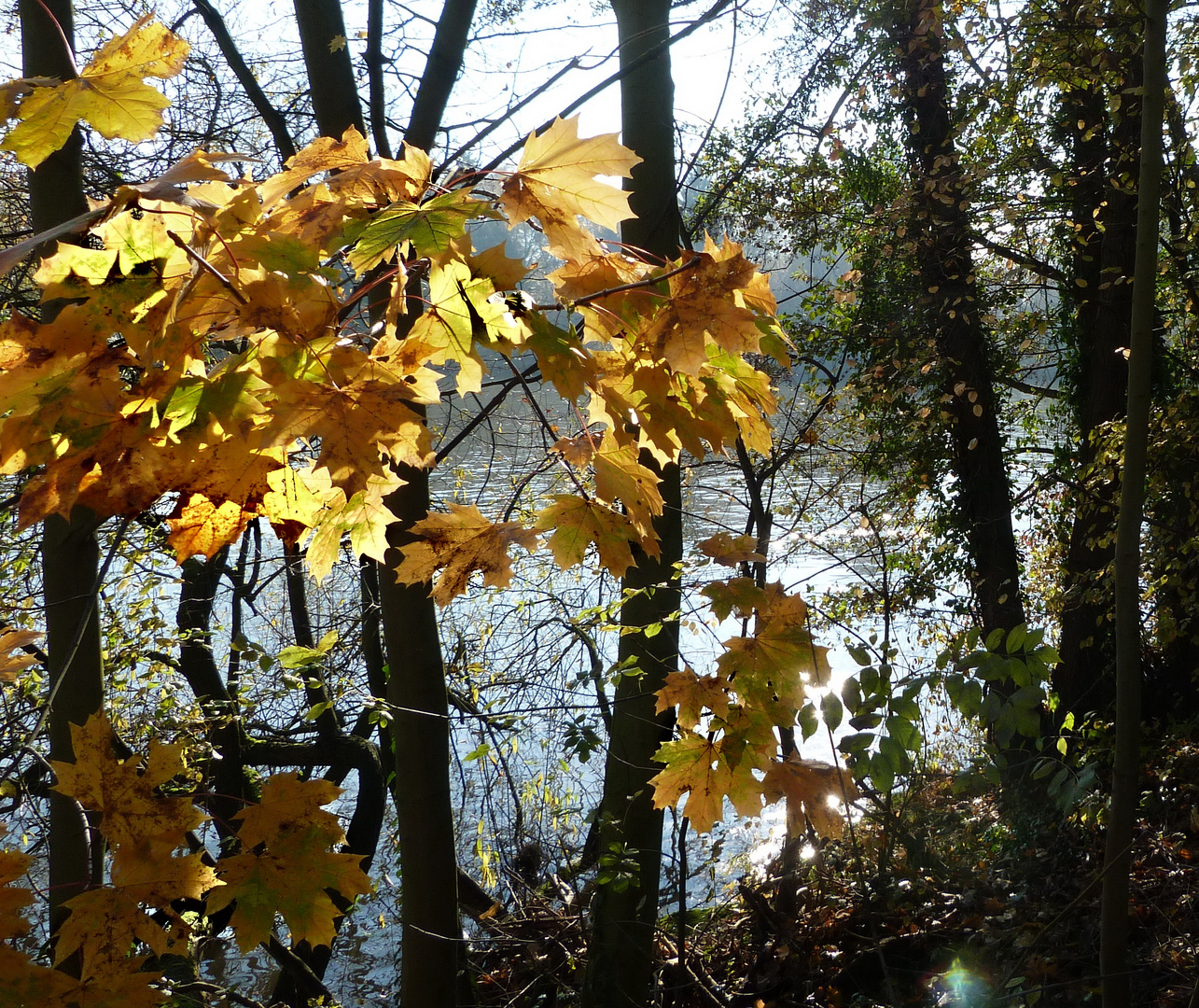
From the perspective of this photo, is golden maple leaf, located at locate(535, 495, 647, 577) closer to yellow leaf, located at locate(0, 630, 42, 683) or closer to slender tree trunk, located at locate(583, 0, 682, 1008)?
yellow leaf, located at locate(0, 630, 42, 683)

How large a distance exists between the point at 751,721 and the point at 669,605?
107 centimetres

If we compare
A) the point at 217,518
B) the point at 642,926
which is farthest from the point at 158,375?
the point at 642,926

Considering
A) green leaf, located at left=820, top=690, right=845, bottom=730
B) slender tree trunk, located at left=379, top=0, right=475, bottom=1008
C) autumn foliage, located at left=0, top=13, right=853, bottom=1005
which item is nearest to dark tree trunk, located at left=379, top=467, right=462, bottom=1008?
slender tree trunk, located at left=379, top=0, right=475, bottom=1008

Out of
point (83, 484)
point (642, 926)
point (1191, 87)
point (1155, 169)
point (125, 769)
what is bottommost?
point (642, 926)

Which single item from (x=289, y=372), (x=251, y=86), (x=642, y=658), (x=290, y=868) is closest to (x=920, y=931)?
(x=642, y=658)

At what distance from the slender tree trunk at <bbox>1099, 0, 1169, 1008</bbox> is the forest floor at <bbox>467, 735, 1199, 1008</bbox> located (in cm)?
122

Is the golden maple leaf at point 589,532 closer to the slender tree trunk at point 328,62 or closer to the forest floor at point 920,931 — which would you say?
the slender tree trunk at point 328,62

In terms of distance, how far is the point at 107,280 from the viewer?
3.29 feet

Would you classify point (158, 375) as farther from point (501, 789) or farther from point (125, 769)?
point (501, 789)

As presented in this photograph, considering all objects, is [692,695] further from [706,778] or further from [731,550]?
[731,550]

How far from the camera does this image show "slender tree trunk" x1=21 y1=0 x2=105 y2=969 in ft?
5.14

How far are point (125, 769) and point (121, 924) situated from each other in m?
0.21

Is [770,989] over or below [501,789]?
below

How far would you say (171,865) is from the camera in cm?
126
